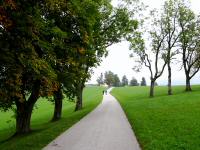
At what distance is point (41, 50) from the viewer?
19312 mm

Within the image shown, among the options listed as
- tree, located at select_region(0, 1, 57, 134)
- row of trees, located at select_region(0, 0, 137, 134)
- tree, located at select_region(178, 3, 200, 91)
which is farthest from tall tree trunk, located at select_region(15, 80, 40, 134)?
tree, located at select_region(178, 3, 200, 91)

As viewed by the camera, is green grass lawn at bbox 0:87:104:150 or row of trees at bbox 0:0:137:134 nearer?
row of trees at bbox 0:0:137:134

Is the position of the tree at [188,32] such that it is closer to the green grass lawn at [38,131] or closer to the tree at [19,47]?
the green grass lawn at [38,131]

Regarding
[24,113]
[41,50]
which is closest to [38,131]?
[24,113]

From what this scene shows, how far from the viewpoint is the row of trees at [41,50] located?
15.1 meters

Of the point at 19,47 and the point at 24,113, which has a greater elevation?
the point at 19,47

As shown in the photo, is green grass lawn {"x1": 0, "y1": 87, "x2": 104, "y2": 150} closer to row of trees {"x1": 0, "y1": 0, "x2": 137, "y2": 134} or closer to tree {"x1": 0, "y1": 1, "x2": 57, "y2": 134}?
row of trees {"x1": 0, "y1": 0, "x2": 137, "y2": 134}

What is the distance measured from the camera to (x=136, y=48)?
5991 centimetres

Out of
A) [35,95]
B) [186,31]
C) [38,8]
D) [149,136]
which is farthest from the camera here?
[186,31]

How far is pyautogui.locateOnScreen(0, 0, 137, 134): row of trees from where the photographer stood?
594 inches

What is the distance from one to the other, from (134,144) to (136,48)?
1846 inches

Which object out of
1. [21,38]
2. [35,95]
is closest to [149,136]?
[21,38]

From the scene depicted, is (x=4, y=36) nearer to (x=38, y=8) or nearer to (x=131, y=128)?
(x=38, y=8)

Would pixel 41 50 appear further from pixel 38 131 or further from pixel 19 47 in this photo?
pixel 38 131
